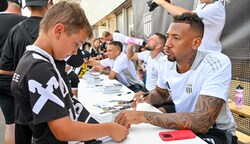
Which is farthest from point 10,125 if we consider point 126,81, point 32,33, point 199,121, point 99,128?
point 126,81

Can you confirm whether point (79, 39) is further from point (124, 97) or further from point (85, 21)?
point (124, 97)

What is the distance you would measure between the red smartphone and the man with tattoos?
0.12 feet

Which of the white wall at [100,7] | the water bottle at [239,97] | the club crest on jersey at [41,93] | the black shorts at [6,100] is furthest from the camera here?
the white wall at [100,7]

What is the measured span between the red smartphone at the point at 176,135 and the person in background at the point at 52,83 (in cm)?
21

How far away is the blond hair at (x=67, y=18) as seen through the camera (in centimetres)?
77

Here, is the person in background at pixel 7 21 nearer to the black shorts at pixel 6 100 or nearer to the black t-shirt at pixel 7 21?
the black t-shirt at pixel 7 21

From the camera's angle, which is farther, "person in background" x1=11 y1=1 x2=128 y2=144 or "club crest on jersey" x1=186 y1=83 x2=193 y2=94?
"club crest on jersey" x1=186 y1=83 x2=193 y2=94

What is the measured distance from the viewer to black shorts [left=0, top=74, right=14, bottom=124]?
1437 mm

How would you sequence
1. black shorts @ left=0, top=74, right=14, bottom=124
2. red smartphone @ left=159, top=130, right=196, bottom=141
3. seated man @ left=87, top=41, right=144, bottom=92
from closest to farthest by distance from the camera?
red smartphone @ left=159, top=130, right=196, bottom=141
black shorts @ left=0, top=74, right=14, bottom=124
seated man @ left=87, top=41, right=144, bottom=92

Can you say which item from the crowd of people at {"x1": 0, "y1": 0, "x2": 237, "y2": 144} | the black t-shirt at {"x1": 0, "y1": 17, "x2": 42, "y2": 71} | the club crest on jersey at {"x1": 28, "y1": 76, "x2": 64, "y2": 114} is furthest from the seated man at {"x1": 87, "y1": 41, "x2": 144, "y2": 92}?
the club crest on jersey at {"x1": 28, "y1": 76, "x2": 64, "y2": 114}

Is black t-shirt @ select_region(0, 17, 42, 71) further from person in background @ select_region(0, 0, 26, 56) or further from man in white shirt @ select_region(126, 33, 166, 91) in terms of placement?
man in white shirt @ select_region(126, 33, 166, 91)

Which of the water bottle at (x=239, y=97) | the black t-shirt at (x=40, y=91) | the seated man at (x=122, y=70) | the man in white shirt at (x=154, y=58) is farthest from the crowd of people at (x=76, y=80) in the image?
the seated man at (x=122, y=70)

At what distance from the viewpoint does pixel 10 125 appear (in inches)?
57.4

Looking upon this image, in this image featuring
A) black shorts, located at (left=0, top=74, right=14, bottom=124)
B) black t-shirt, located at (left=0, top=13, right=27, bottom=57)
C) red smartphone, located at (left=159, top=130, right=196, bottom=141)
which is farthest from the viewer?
black t-shirt, located at (left=0, top=13, right=27, bottom=57)
